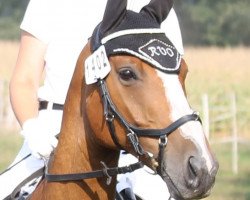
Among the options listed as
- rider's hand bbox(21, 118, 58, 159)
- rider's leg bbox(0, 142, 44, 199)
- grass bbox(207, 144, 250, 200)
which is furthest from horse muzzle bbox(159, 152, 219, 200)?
grass bbox(207, 144, 250, 200)

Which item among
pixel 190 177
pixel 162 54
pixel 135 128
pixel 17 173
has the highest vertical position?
pixel 162 54

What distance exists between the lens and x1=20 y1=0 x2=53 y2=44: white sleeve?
573 centimetres

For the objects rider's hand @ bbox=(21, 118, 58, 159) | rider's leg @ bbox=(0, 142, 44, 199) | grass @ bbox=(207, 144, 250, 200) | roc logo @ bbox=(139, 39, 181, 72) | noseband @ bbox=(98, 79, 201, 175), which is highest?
roc logo @ bbox=(139, 39, 181, 72)

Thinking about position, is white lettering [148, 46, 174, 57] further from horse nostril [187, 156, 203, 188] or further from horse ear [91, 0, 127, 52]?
horse nostril [187, 156, 203, 188]

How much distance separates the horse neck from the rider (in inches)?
19.9

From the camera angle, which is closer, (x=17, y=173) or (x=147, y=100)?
(x=147, y=100)

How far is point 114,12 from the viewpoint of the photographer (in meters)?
4.78

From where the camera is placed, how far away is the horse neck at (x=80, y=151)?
16.4 feet

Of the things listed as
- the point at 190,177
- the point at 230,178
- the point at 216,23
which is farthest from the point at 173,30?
the point at 216,23

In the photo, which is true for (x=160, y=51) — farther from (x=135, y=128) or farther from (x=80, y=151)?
(x=80, y=151)

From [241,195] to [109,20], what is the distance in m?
12.6

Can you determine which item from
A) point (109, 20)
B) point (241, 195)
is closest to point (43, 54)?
point (109, 20)

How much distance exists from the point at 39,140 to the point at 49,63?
672mm

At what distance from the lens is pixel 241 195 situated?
1700 cm
